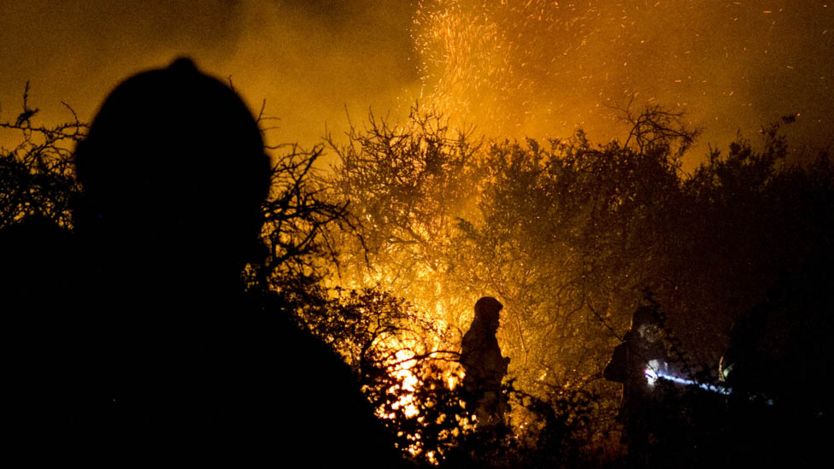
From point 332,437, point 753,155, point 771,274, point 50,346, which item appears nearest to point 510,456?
point 332,437

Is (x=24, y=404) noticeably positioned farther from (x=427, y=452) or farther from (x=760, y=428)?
(x=760, y=428)

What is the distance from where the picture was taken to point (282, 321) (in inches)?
194

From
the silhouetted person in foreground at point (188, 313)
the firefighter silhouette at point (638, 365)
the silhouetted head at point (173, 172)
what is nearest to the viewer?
the silhouetted person in foreground at point (188, 313)

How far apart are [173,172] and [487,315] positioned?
6463mm

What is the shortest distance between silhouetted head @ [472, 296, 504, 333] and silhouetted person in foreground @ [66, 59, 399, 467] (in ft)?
15.9

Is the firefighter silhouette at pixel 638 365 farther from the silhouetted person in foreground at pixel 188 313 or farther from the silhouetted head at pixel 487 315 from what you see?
the silhouetted person in foreground at pixel 188 313

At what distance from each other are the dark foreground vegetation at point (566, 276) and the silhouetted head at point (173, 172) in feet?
0.88

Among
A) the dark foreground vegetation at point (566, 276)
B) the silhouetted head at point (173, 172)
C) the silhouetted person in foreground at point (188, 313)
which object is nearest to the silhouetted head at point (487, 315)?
the dark foreground vegetation at point (566, 276)

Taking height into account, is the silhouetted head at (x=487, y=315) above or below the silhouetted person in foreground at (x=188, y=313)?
above

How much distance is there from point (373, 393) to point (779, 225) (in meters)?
23.7

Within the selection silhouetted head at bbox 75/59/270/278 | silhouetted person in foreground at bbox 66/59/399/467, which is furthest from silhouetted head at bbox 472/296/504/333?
silhouetted head at bbox 75/59/270/278

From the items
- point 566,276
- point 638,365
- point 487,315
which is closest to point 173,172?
point 487,315

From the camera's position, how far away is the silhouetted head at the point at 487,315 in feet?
31.2

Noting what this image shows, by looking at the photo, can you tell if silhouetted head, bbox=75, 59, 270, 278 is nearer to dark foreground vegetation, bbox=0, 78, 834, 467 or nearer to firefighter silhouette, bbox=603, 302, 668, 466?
dark foreground vegetation, bbox=0, 78, 834, 467
